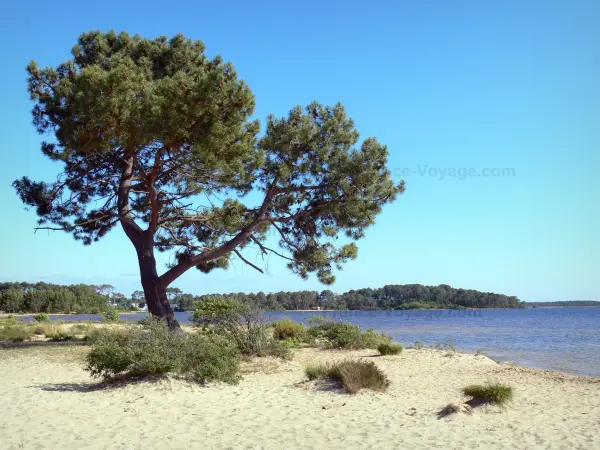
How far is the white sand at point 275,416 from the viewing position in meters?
7.28

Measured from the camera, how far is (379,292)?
109938mm

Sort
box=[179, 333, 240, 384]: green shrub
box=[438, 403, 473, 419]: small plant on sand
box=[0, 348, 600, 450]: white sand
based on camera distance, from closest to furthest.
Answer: box=[0, 348, 600, 450]: white sand < box=[438, 403, 473, 419]: small plant on sand < box=[179, 333, 240, 384]: green shrub

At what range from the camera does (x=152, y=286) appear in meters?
18.3

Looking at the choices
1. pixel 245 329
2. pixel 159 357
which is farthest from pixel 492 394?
pixel 245 329

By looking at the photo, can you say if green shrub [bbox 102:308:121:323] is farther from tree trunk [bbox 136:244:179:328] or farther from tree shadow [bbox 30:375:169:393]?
tree shadow [bbox 30:375:169:393]

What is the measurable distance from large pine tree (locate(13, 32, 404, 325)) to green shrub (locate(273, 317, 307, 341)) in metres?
4.09

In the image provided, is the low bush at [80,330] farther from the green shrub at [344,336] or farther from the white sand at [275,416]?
the white sand at [275,416]

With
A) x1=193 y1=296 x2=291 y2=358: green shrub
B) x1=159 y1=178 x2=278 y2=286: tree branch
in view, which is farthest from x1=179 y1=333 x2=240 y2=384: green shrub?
x1=159 y1=178 x2=278 y2=286: tree branch

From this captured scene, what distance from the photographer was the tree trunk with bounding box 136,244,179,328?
18.2 meters

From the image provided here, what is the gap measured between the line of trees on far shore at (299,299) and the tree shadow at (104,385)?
1548 inches

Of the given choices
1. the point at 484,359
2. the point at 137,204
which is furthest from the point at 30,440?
the point at 484,359

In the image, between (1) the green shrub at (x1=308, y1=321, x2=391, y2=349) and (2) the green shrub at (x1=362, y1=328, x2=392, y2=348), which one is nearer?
(1) the green shrub at (x1=308, y1=321, x2=391, y2=349)

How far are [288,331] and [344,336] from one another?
3644mm

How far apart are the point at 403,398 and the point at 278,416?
313 cm
